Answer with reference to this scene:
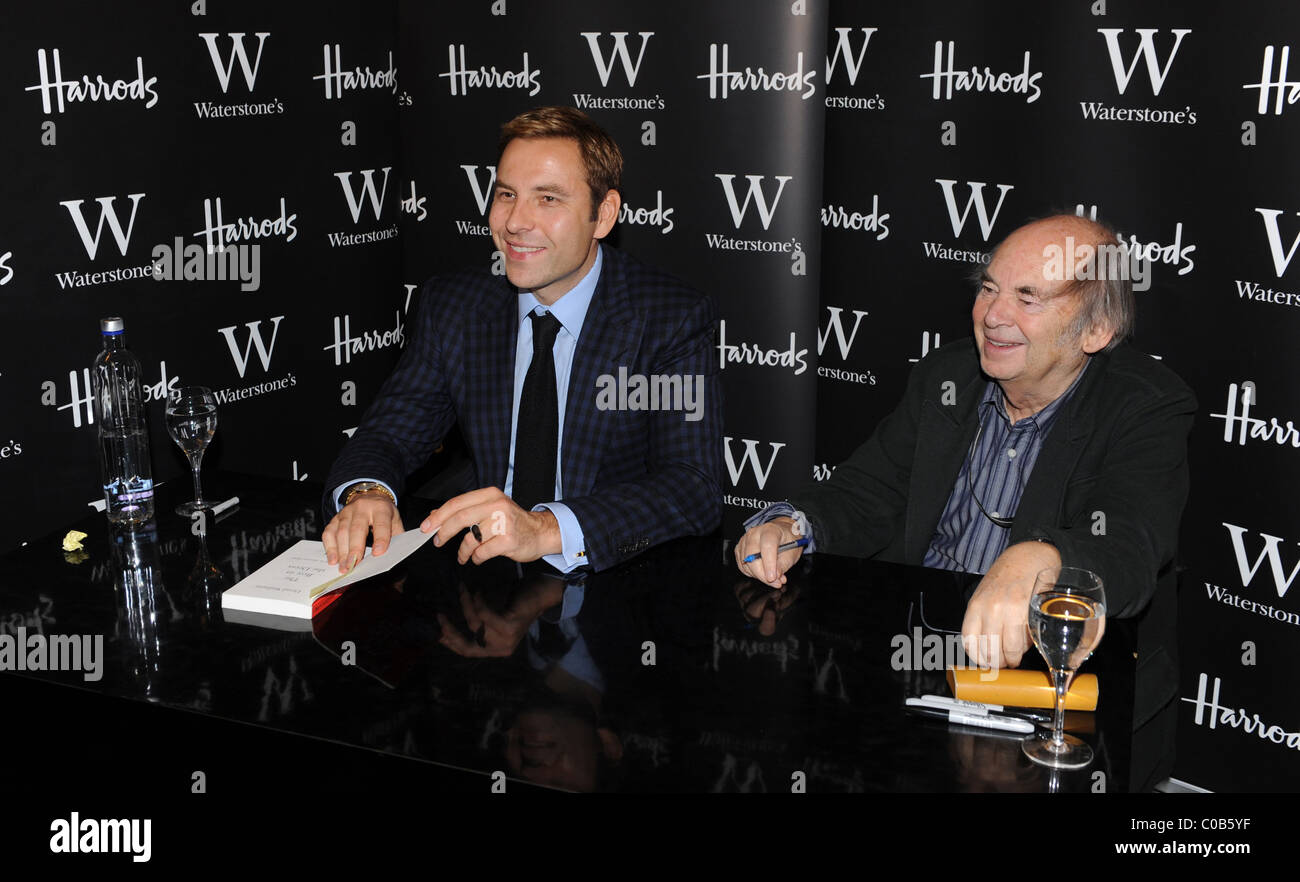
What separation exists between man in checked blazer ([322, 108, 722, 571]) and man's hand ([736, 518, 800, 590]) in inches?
13.3

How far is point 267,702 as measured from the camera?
195cm

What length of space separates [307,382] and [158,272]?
834 millimetres

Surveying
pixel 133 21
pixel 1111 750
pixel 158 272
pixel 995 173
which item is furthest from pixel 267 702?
pixel 995 173

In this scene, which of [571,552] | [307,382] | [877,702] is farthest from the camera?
[307,382]

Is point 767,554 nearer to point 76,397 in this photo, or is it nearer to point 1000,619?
point 1000,619

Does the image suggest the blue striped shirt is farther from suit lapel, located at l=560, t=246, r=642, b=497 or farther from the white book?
the white book

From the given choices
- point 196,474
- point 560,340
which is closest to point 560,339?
point 560,340

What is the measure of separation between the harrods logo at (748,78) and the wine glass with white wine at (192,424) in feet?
7.93

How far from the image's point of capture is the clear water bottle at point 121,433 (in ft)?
8.91

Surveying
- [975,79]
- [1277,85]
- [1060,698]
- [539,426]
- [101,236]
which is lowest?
[1060,698]

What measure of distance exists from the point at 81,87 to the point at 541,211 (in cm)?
157

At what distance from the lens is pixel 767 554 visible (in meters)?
2.37

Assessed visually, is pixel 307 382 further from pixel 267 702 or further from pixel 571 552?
pixel 267 702
